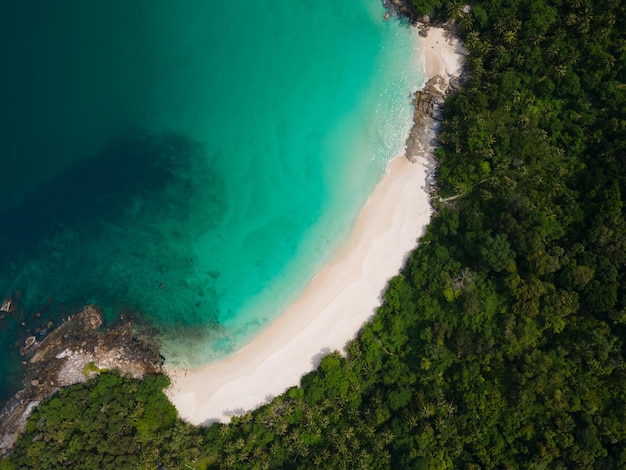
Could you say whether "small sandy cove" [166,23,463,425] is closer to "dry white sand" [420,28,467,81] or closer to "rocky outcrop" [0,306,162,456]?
"dry white sand" [420,28,467,81]

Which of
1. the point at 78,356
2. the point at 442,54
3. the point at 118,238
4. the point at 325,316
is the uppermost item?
the point at 118,238

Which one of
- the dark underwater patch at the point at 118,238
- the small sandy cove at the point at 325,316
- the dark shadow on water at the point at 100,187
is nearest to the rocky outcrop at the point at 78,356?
the dark underwater patch at the point at 118,238

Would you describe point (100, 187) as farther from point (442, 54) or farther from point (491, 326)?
point (491, 326)

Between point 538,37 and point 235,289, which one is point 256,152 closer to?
point 235,289

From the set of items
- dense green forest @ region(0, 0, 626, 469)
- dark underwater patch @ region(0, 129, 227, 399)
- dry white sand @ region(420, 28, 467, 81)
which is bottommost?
dense green forest @ region(0, 0, 626, 469)

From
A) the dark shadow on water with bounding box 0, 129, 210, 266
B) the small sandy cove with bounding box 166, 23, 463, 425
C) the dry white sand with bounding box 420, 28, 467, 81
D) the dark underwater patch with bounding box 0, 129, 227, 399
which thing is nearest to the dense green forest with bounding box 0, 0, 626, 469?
the dry white sand with bounding box 420, 28, 467, 81

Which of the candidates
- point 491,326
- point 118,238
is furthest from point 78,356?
point 491,326
